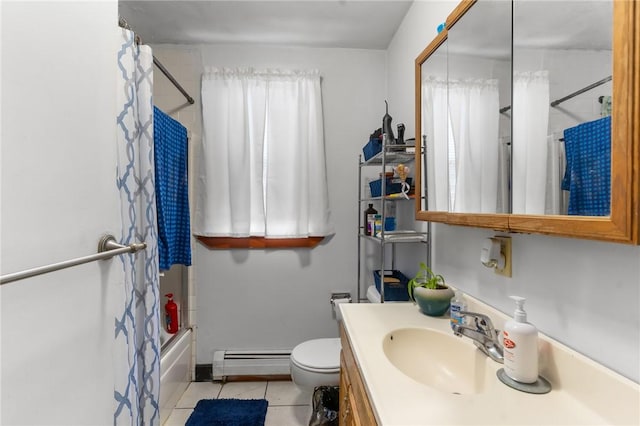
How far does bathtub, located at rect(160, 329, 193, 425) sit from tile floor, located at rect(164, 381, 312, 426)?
A: 0.06 meters

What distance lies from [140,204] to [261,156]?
3.37 feet

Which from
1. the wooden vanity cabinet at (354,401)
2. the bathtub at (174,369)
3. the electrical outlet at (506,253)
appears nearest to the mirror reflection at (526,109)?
the electrical outlet at (506,253)

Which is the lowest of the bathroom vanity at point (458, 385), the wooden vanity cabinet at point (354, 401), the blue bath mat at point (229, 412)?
the blue bath mat at point (229, 412)

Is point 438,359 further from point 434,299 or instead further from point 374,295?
point 374,295

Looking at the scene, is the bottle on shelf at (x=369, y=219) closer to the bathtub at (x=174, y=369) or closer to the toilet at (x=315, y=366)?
the toilet at (x=315, y=366)

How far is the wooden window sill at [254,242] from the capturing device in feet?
7.14

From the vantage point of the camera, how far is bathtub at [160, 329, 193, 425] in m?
1.74

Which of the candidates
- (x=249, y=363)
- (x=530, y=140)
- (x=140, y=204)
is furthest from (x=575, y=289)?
(x=249, y=363)

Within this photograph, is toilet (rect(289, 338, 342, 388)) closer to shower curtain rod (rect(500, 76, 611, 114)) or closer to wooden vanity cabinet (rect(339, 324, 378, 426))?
wooden vanity cabinet (rect(339, 324, 378, 426))

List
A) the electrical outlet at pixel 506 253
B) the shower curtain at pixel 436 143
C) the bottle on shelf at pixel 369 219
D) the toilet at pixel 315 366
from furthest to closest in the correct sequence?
the bottle on shelf at pixel 369 219
the toilet at pixel 315 366
the shower curtain at pixel 436 143
the electrical outlet at pixel 506 253

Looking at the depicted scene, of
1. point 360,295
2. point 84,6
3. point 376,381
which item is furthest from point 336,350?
point 84,6

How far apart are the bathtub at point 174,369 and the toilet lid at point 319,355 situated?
75 cm

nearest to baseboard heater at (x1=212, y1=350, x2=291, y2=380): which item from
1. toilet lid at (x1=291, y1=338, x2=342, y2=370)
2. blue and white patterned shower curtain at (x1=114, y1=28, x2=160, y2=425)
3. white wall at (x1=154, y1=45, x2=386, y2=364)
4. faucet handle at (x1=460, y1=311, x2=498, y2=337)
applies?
white wall at (x1=154, y1=45, x2=386, y2=364)

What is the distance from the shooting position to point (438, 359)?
102 centimetres
